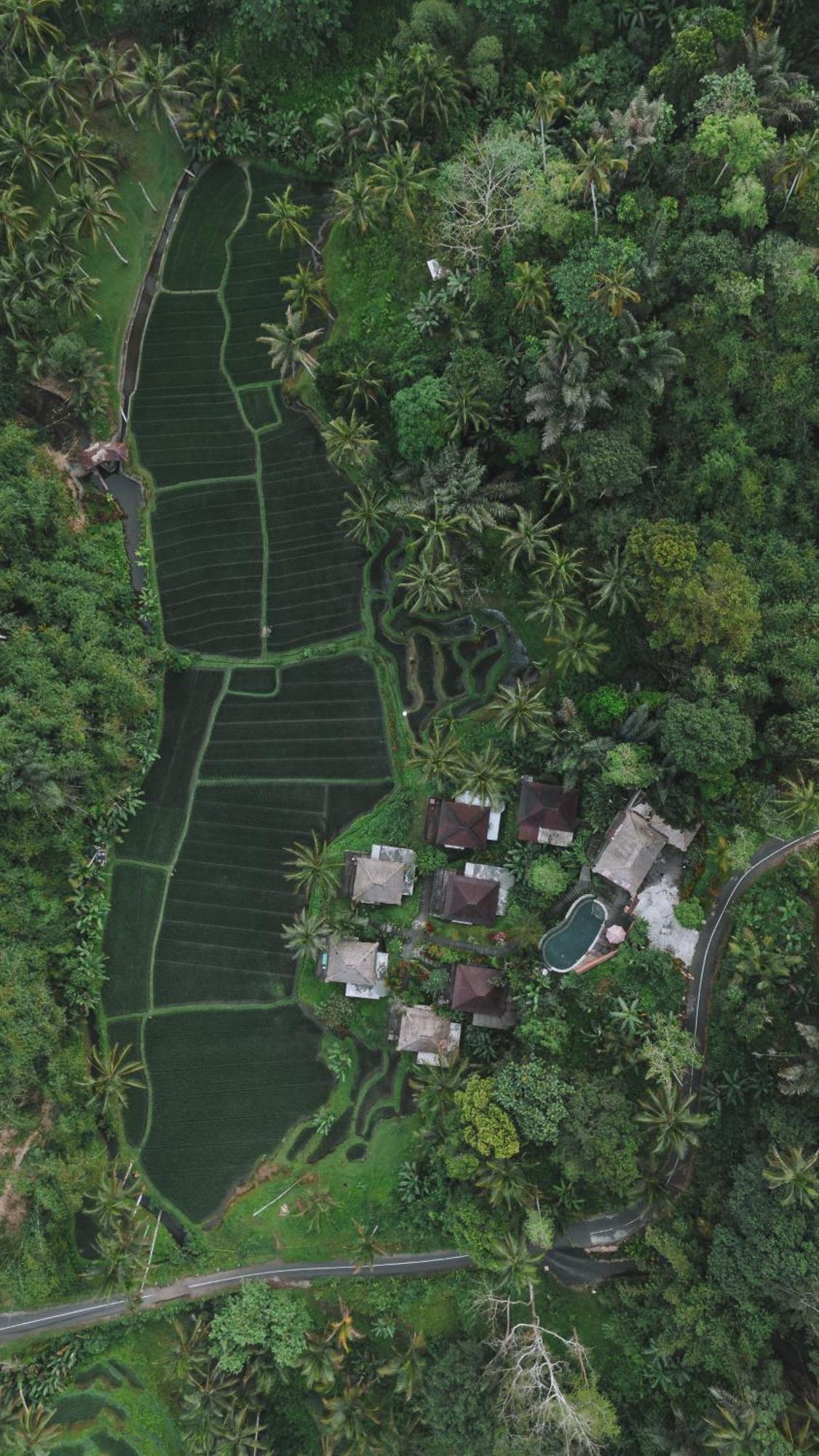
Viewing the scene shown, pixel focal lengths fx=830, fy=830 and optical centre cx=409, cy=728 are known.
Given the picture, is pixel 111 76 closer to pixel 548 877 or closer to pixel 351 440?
pixel 351 440

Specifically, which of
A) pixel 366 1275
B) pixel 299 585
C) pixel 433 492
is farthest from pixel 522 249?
pixel 366 1275

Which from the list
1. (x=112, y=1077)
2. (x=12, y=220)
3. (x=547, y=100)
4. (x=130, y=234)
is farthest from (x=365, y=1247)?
(x=547, y=100)

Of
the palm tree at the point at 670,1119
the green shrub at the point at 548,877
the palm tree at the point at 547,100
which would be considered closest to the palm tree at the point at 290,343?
the palm tree at the point at 547,100

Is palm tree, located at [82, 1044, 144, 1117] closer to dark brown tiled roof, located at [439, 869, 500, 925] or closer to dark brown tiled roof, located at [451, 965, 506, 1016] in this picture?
dark brown tiled roof, located at [451, 965, 506, 1016]

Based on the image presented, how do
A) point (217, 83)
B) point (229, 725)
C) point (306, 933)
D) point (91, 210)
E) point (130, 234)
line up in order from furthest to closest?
point (130, 234) < point (229, 725) < point (217, 83) < point (91, 210) < point (306, 933)

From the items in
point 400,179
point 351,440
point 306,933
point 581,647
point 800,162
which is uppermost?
point 800,162

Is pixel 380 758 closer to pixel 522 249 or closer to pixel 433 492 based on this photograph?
pixel 433 492
